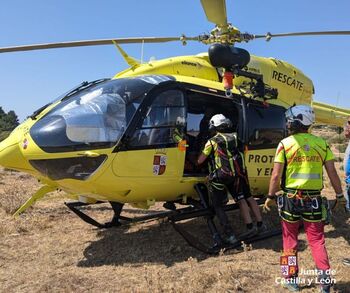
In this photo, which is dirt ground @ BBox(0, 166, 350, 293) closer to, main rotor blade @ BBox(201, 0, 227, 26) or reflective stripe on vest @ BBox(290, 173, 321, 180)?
reflective stripe on vest @ BBox(290, 173, 321, 180)

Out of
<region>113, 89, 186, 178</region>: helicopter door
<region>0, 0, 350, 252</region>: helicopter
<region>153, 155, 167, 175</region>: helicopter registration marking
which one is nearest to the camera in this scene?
<region>0, 0, 350, 252</region>: helicopter

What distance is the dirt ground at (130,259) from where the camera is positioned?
4496mm

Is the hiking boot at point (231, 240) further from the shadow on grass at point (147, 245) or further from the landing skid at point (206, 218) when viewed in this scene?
the shadow on grass at point (147, 245)

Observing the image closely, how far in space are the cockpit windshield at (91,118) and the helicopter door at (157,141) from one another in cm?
19

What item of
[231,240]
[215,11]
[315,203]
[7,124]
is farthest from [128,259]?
[7,124]

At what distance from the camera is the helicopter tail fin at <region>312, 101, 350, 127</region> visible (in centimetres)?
894

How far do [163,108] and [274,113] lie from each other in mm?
2339

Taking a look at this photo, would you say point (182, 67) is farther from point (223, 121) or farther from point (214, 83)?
point (223, 121)

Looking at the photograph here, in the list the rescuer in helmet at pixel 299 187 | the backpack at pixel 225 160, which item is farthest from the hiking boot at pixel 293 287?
the backpack at pixel 225 160

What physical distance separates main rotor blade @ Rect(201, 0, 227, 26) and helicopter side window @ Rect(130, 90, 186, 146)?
4.01 feet

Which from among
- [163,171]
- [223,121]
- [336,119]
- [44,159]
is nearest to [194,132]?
[223,121]

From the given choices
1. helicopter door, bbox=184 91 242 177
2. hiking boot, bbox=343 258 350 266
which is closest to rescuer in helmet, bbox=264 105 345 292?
hiking boot, bbox=343 258 350 266

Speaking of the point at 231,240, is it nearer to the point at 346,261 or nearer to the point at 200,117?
the point at 346,261

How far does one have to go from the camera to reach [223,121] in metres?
5.98
